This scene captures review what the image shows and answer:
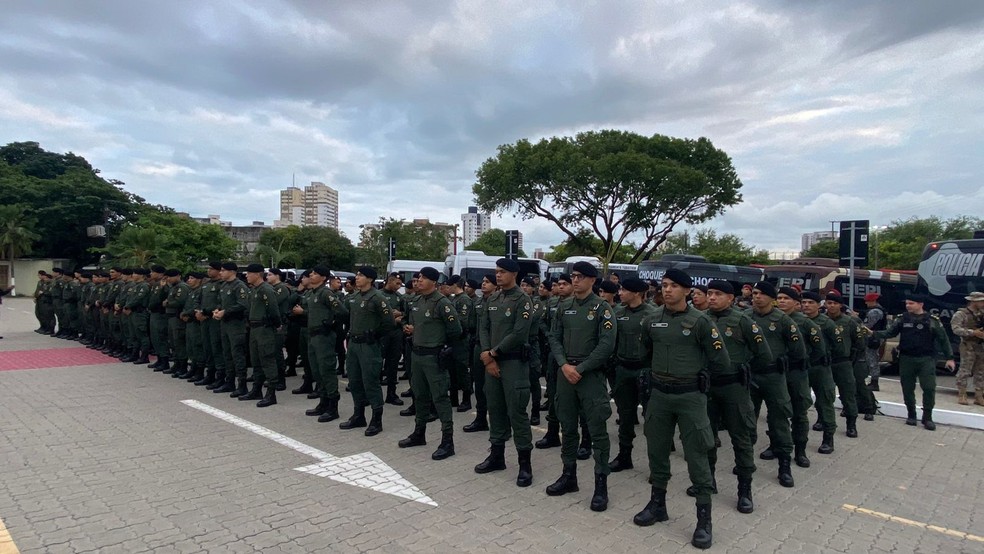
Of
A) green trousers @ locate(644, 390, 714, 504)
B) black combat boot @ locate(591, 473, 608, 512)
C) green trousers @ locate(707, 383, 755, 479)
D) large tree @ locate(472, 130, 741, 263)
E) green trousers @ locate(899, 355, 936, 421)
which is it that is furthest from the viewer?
large tree @ locate(472, 130, 741, 263)

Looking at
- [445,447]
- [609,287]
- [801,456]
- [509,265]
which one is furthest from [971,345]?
[445,447]

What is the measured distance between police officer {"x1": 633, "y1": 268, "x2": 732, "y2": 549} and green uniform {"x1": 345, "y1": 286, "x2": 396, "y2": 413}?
3279mm

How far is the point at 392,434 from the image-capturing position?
6.46 metres

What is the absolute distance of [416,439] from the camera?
598cm

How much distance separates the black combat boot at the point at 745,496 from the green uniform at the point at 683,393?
0.74 meters

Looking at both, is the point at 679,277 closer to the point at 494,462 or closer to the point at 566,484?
the point at 566,484

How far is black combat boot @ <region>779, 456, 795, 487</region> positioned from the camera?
509cm

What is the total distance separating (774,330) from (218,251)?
42.3m

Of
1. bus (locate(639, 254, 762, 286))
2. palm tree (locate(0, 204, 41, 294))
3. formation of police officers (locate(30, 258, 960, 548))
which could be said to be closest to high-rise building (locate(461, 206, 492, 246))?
palm tree (locate(0, 204, 41, 294))

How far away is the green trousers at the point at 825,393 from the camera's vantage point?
612 cm

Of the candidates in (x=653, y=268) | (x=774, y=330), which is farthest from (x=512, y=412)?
(x=653, y=268)

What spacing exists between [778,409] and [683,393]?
180 centimetres

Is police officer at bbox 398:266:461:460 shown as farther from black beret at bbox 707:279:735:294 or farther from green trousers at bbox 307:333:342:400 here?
black beret at bbox 707:279:735:294

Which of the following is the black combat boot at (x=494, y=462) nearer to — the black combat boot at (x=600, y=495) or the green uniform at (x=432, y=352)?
the green uniform at (x=432, y=352)
